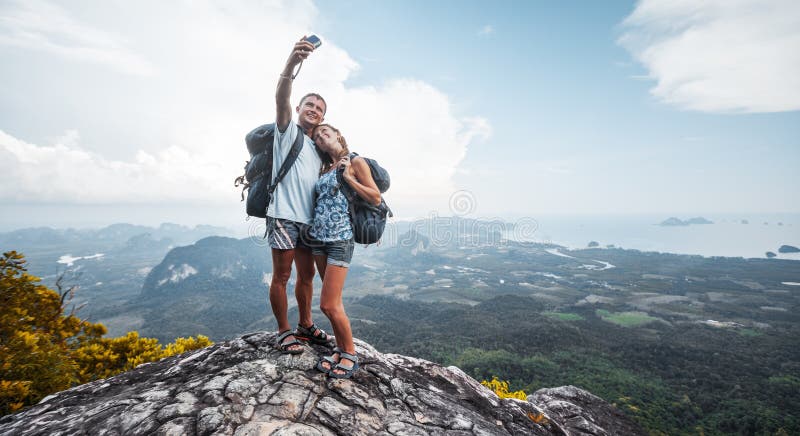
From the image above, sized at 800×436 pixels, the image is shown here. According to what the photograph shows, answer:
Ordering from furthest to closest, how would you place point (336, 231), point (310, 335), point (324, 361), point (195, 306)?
1. point (195, 306)
2. point (310, 335)
3. point (324, 361)
4. point (336, 231)

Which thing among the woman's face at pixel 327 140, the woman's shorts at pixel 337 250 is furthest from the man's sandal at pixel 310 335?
the woman's face at pixel 327 140

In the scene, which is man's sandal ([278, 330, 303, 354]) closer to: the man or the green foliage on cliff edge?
the man

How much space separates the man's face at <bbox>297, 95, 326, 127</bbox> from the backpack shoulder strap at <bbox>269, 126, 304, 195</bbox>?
0.23 m

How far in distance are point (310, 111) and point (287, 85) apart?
0.46 meters

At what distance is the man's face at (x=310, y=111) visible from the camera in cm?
379

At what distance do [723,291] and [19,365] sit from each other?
7932 inches

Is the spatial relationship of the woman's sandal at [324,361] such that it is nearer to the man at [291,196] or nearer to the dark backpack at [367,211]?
the man at [291,196]

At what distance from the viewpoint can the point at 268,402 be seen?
3074 millimetres

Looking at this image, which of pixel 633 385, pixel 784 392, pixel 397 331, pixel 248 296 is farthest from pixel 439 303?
pixel 248 296

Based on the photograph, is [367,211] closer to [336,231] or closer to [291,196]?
[336,231]

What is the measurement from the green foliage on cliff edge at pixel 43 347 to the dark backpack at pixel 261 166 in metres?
3.68

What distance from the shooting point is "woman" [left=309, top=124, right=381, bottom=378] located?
11.8ft

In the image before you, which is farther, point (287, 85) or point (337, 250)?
point (337, 250)

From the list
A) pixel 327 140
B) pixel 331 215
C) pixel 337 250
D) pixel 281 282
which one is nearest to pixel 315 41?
pixel 327 140
